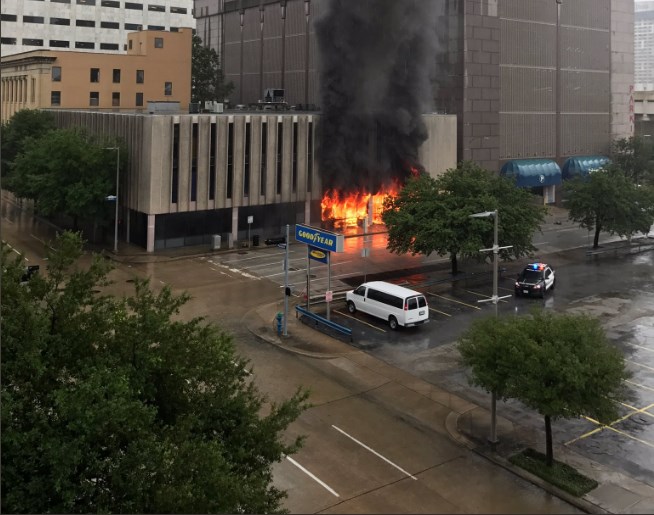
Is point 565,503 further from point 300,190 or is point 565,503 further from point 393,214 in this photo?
point 300,190

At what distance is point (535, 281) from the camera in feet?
120

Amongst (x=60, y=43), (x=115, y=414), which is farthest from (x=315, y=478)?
(x=60, y=43)

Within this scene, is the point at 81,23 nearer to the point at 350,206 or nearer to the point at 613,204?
the point at 350,206

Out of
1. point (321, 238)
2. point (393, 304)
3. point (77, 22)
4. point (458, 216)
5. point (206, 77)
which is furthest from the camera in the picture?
point (77, 22)

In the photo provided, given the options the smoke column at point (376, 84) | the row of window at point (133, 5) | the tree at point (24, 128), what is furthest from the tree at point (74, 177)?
the row of window at point (133, 5)

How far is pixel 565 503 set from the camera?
16.9 m

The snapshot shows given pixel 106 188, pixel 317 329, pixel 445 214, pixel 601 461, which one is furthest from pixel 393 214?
pixel 601 461

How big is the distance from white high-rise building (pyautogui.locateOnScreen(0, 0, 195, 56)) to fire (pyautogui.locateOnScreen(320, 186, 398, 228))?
64.8 metres

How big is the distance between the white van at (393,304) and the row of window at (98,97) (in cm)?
5053

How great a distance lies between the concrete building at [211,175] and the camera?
45.2m

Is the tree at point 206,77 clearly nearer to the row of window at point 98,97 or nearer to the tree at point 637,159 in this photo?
the row of window at point 98,97

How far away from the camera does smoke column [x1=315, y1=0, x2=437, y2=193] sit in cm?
5512

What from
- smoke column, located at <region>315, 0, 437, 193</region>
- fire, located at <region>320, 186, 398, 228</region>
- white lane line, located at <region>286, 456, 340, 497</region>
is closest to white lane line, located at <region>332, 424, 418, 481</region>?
white lane line, located at <region>286, 456, 340, 497</region>

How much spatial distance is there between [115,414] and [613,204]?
4422cm
